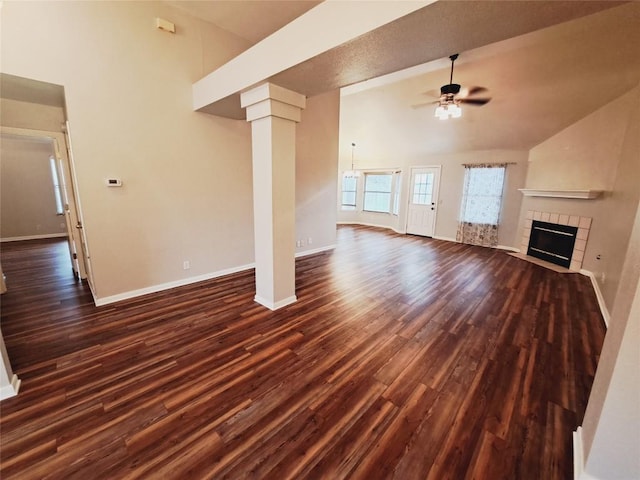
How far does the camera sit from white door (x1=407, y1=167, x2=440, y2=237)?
7844 millimetres

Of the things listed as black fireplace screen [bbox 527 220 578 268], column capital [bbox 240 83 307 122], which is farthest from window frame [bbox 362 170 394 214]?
column capital [bbox 240 83 307 122]

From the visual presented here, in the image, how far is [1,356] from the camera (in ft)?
5.92

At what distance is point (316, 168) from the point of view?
544 cm

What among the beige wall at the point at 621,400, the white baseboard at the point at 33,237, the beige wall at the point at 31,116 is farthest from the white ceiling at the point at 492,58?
the white baseboard at the point at 33,237

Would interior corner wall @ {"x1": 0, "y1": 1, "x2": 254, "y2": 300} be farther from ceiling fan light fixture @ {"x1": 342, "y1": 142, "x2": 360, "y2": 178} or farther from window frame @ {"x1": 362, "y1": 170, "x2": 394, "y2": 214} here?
window frame @ {"x1": 362, "y1": 170, "x2": 394, "y2": 214}

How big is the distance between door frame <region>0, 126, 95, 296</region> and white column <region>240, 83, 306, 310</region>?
225 centimetres

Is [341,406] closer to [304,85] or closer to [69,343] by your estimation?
[69,343]

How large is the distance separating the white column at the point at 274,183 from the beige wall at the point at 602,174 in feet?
13.1

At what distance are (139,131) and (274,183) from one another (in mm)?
1921

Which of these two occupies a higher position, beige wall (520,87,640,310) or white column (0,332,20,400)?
beige wall (520,87,640,310)

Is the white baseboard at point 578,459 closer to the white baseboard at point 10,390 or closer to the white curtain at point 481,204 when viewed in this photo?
the white baseboard at point 10,390

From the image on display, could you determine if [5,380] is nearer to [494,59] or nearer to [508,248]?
[494,59]

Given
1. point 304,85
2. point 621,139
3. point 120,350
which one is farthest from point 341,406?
point 621,139

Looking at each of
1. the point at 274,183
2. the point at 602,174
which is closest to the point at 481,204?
the point at 602,174
